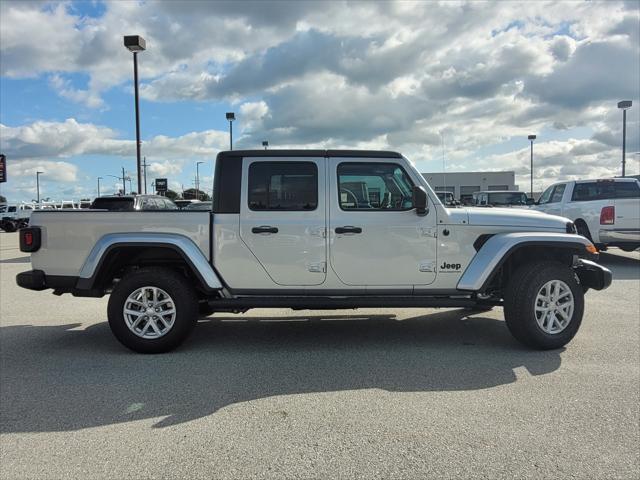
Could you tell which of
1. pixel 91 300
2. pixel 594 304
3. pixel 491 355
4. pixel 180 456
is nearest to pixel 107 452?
pixel 180 456

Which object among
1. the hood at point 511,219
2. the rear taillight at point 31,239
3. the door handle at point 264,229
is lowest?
the rear taillight at point 31,239

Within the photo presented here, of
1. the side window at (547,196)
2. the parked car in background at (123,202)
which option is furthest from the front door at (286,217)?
the side window at (547,196)

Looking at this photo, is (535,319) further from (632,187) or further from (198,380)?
(632,187)

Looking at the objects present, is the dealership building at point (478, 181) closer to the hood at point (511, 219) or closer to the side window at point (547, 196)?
the side window at point (547, 196)

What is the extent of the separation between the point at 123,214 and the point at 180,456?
2.88 metres

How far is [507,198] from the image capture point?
20.7 meters

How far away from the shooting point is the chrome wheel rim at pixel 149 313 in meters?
5.11

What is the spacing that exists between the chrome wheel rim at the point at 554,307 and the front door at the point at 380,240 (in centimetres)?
117

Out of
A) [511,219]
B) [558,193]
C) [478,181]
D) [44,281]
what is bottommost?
[44,281]

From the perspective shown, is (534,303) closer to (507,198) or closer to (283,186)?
→ (283,186)

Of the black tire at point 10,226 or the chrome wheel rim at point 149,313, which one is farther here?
the black tire at point 10,226

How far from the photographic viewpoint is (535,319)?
5062mm

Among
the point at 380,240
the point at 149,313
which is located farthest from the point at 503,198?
the point at 149,313

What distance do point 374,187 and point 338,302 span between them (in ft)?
4.23
